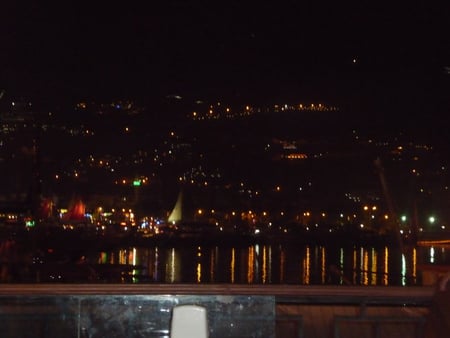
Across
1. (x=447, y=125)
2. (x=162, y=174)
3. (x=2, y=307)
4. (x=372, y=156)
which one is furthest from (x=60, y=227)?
(x=2, y=307)

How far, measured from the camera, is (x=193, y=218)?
5059 centimetres

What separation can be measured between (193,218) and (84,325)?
144 ft

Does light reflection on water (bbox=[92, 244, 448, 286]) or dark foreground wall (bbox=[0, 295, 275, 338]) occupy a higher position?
light reflection on water (bbox=[92, 244, 448, 286])

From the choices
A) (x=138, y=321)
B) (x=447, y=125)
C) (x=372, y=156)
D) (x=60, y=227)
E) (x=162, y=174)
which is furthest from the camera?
(x=162, y=174)

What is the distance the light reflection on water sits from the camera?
125 ft

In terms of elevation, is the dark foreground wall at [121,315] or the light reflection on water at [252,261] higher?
the light reflection on water at [252,261]

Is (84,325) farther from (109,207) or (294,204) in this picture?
(109,207)

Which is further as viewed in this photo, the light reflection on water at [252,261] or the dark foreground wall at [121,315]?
the light reflection on water at [252,261]

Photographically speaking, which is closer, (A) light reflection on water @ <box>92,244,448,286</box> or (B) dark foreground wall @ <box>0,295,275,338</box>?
(B) dark foreground wall @ <box>0,295,275,338</box>

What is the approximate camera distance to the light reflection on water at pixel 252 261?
125 ft

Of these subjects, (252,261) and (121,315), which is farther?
(252,261)

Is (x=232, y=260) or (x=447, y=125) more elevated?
(x=447, y=125)

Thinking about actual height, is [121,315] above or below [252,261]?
below

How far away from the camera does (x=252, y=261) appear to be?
4425cm
